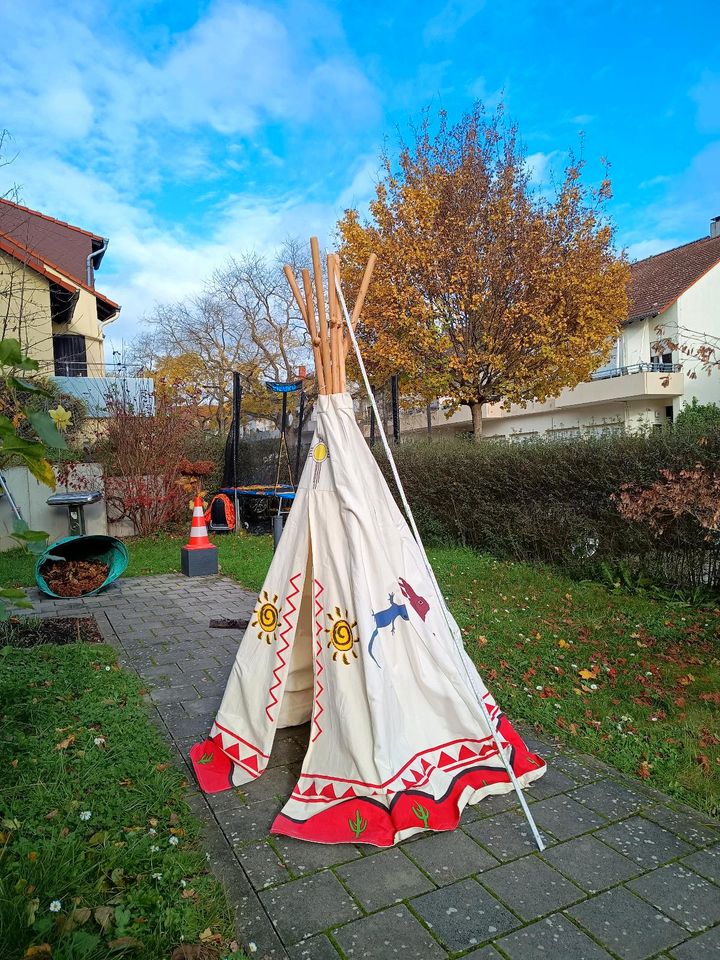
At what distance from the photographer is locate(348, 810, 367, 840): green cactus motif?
8.73 ft

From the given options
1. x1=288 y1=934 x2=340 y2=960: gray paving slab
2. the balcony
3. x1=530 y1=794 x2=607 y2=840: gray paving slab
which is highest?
the balcony

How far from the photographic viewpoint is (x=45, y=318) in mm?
14625

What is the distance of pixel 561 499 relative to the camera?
7.59m

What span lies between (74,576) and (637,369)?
73.7 ft

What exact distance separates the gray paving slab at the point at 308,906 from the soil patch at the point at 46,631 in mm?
3766

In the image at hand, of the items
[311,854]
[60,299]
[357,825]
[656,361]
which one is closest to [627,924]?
[357,825]

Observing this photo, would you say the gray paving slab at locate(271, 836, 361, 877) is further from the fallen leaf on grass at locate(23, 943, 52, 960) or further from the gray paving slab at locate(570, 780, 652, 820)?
the gray paving slab at locate(570, 780, 652, 820)

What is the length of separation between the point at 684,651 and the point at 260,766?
3611 millimetres

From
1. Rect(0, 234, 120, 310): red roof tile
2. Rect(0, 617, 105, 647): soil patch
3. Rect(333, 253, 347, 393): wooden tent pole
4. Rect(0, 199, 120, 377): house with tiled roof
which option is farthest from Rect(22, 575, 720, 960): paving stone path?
Rect(0, 199, 120, 377): house with tiled roof

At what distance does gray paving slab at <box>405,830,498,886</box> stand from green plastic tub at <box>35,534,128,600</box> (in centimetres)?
590

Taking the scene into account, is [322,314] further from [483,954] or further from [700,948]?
[700,948]

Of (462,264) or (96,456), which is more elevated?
(462,264)

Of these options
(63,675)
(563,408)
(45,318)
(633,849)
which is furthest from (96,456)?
(563,408)

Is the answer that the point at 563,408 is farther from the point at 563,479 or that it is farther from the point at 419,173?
the point at 563,479
